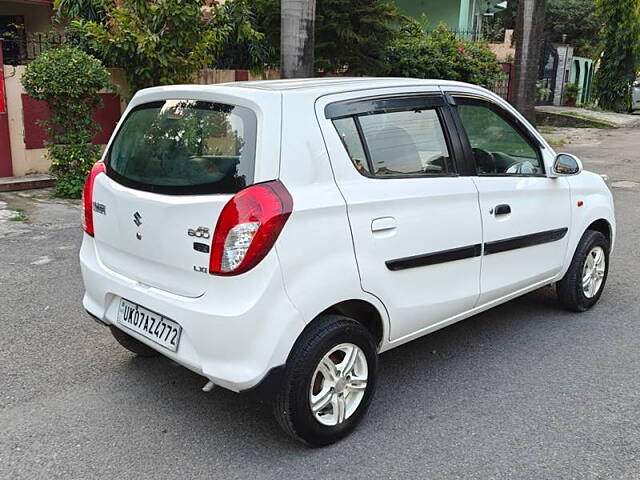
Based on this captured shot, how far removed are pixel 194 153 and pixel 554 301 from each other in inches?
132

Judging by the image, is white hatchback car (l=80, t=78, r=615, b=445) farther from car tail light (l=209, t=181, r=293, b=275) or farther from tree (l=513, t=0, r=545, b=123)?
tree (l=513, t=0, r=545, b=123)

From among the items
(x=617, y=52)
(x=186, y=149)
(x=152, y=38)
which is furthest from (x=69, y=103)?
(x=617, y=52)

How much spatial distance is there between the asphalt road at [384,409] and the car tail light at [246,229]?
3.15ft

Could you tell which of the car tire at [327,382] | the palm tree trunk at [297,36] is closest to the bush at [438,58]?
the palm tree trunk at [297,36]

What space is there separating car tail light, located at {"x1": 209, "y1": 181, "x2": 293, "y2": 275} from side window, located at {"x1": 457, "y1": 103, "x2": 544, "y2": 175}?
1573 mm

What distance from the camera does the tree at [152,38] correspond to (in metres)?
8.91

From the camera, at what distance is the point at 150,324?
10.5 ft

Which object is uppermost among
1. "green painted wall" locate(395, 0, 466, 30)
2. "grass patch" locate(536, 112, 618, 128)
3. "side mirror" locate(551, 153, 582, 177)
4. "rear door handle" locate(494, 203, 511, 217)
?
"green painted wall" locate(395, 0, 466, 30)

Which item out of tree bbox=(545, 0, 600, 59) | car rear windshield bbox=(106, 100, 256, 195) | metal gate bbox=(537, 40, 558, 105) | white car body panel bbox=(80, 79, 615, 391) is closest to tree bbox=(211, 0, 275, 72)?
car rear windshield bbox=(106, 100, 256, 195)

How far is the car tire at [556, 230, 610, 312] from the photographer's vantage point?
15.9 ft

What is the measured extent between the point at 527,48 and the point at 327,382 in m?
11.6

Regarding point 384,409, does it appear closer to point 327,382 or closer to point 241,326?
point 327,382

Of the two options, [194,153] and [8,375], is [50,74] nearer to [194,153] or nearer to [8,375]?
[8,375]

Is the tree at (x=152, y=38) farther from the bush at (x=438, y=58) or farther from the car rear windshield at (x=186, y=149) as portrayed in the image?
the car rear windshield at (x=186, y=149)
